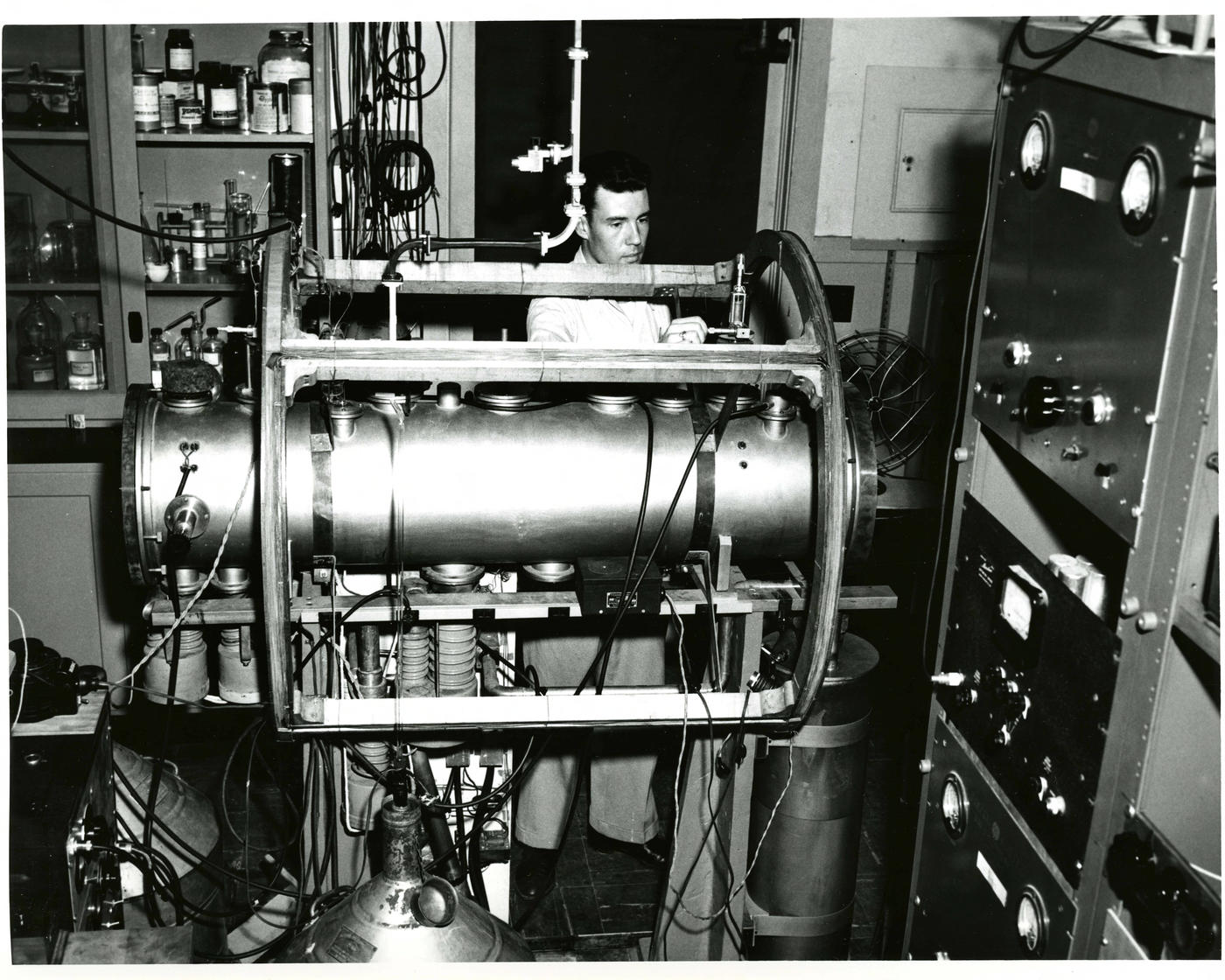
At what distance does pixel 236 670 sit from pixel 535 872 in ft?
3.68

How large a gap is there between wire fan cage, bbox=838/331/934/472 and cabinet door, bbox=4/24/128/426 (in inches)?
99.3

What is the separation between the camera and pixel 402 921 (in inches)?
74.6

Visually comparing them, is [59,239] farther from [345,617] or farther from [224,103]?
[345,617]

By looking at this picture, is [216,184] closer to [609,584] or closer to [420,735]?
[420,735]

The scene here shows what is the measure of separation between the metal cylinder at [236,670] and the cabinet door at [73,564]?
1219 mm

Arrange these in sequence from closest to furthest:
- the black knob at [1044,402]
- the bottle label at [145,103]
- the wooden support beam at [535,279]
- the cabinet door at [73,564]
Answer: the black knob at [1044,402] < the wooden support beam at [535,279] < the cabinet door at [73,564] < the bottle label at [145,103]

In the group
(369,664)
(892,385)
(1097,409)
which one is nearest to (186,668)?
(369,664)

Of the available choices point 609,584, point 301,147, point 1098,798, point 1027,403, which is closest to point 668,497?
point 609,584

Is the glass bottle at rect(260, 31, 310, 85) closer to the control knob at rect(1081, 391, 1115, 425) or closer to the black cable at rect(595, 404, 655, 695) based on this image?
the black cable at rect(595, 404, 655, 695)

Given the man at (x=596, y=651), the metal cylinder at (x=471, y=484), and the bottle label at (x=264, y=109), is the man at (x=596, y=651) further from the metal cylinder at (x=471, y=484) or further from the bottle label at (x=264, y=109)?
the bottle label at (x=264, y=109)

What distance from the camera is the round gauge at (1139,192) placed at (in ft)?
4.29

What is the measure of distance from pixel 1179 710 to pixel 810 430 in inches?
38.5

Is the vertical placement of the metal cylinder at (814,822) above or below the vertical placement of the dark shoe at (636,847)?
above

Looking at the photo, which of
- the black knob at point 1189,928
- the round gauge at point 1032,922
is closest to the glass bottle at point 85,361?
the round gauge at point 1032,922
